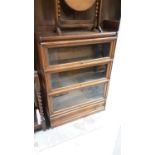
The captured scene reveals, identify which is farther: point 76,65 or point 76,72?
point 76,72

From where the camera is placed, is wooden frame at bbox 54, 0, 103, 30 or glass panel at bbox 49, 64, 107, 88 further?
glass panel at bbox 49, 64, 107, 88

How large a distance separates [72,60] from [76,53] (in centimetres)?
8

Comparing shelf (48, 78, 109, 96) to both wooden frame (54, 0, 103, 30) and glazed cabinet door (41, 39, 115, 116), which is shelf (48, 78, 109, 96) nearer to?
glazed cabinet door (41, 39, 115, 116)

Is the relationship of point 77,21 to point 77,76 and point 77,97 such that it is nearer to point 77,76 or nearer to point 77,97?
point 77,76

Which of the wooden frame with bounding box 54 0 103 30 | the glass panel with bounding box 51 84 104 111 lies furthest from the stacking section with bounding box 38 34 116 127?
the wooden frame with bounding box 54 0 103 30

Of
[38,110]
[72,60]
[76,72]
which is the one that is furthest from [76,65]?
[38,110]

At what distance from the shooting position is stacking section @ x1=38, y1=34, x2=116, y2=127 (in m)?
1.31

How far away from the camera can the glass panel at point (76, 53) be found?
4.41 ft

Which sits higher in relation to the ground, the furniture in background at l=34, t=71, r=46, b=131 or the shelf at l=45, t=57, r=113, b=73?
the shelf at l=45, t=57, r=113, b=73

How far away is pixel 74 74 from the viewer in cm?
157
